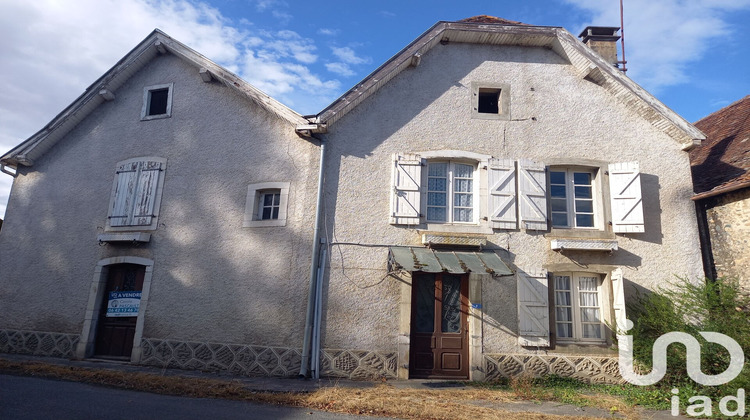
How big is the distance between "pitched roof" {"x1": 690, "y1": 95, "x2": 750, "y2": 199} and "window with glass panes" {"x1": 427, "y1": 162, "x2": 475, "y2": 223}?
170 inches

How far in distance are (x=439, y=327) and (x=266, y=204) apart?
3970mm

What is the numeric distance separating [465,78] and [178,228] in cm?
641

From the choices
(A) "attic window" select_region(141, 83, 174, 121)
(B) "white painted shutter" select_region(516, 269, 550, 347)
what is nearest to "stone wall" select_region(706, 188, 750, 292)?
(B) "white painted shutter" select_region(516, 269, 550, 347)

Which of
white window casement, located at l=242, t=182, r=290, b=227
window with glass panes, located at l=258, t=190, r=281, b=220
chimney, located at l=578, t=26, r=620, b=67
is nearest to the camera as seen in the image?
white window casement, located at l=242, t=182, r=290, b=227

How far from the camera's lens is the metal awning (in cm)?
680

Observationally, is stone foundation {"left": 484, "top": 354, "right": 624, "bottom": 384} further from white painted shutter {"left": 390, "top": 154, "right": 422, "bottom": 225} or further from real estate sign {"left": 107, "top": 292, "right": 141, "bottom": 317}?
real estate sign {"left": 107, "top": 292, "right": 141, "bottom": 317}

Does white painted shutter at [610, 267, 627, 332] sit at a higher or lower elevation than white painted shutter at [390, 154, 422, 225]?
lower

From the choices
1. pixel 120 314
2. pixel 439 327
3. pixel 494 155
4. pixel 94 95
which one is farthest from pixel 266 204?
pixel 94 95

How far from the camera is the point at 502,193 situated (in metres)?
7.91

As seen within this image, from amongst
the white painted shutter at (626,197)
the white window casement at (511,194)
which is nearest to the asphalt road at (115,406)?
the white window casement at (511,194)

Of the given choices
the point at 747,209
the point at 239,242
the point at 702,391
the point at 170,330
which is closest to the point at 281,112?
the point at 239,242

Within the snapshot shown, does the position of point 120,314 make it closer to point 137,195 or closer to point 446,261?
point 137,195

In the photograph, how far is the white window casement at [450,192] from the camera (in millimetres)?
7984

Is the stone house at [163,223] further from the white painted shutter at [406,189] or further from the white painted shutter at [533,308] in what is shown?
the white painted shutter at [533,308]
